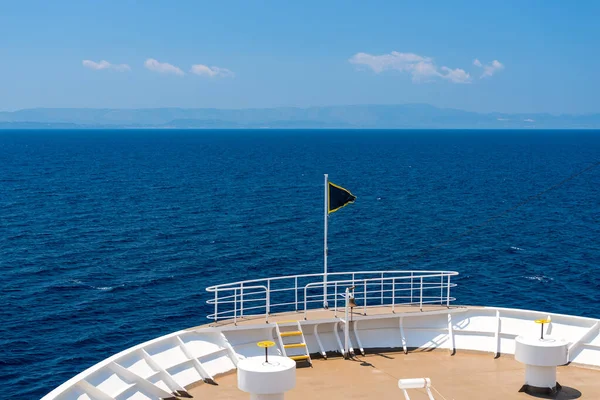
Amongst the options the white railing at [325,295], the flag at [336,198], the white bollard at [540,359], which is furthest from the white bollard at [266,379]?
the flag at [336,198]

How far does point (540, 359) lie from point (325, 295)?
6.51 meters

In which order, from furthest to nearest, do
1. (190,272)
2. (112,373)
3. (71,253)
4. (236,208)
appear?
(236,208), (71,253), (190,272), (112,373)

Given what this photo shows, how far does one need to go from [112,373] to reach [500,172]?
126 meters

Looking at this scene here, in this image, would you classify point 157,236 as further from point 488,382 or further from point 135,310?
point 488,382

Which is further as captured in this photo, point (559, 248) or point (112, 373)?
point (559, 248)

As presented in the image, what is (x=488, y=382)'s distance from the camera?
55.1 ft

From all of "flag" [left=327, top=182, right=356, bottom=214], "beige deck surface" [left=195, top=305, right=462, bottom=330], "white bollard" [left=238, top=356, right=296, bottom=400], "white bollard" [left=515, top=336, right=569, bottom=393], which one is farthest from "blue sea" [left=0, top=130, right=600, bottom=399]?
"white bollard" [left=515, top=336, right=569, bottom=393]

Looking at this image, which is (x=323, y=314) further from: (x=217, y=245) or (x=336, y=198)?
(x=217, y=245)

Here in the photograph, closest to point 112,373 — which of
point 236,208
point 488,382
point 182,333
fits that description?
point 182,333

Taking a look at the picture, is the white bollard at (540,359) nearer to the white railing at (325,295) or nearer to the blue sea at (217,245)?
the white railing at (325,295)

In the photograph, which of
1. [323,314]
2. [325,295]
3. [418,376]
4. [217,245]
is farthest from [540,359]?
[217,245]

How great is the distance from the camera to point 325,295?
19.9 meters

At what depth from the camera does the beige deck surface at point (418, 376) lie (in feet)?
52.2

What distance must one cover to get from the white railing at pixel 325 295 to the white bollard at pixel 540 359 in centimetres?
324
